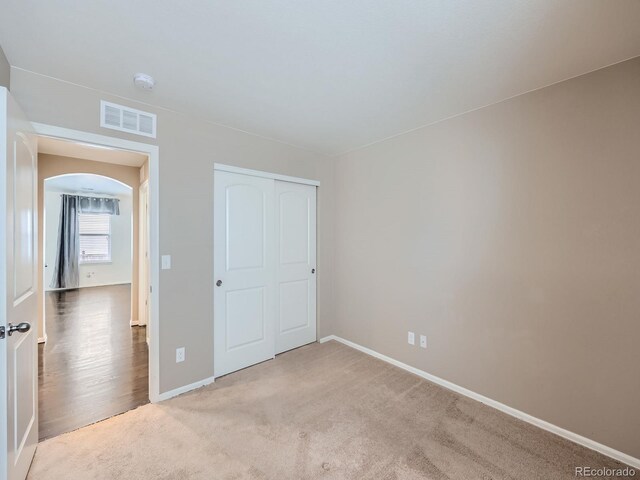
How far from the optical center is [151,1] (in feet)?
4.09

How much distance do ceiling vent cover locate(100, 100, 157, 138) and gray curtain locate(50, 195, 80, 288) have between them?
6.92 meters

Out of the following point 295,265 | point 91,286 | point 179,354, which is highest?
point 295,265

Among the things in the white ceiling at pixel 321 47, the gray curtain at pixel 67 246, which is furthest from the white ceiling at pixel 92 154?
the gray curtain at pixel 67 246

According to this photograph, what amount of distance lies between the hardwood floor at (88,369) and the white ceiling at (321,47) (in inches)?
97.1

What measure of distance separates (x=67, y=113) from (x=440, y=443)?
3425 mm

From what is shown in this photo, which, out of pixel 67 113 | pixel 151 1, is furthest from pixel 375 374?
pixel 67 113

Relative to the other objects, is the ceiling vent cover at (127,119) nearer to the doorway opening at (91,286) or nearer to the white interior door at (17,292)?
the doorway opening at (91,286)

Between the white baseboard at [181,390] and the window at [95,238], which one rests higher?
the window at [95,238]

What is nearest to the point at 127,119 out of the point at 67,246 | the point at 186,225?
the point at 186,225

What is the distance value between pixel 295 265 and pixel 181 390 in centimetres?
168

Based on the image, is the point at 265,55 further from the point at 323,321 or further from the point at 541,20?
the point at 323,321

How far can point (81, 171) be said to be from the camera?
3.73 metres

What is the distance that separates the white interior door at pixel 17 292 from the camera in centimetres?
122

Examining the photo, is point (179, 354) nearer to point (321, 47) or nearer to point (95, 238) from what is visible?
point (321, 47)
